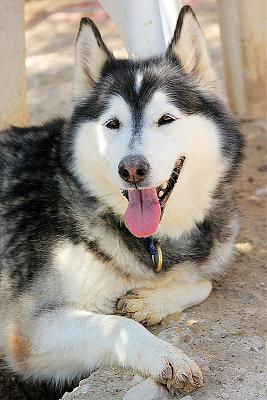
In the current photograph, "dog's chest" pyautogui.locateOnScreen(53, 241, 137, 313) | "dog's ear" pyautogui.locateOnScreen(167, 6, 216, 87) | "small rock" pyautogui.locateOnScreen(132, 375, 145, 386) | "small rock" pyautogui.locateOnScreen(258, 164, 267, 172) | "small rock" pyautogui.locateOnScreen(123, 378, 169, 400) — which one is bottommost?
"small rock" pyautogui.locateOnScreen(258, 164, 267, 172)

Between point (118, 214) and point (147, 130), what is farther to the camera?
point (118, 214)

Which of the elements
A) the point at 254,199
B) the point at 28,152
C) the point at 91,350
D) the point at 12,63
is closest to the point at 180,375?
the point at 91,350

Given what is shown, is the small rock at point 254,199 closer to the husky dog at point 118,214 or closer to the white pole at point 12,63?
the husky dog at point 118,214

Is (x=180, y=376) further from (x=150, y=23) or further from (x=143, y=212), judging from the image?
(x=150, y=23)

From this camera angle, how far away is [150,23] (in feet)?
15.5

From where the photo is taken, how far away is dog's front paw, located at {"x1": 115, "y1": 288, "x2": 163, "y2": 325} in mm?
4062

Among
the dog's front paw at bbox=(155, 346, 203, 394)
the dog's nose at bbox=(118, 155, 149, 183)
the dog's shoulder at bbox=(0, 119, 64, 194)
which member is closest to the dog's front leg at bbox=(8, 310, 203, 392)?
the dog's front paw at bbox=(155, 346, 203, 394)

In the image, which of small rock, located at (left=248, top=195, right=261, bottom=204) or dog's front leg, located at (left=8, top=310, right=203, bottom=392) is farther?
small rock, located at (left=248, top=195, right=261, bottom=204)

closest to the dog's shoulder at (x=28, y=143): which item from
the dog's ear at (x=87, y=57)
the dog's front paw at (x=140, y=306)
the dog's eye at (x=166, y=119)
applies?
the dog's ear at (x=87, y=57)

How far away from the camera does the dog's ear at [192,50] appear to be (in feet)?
13.4

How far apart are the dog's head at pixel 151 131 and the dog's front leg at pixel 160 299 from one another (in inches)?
12.1

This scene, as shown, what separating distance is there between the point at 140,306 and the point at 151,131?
2.98 ft

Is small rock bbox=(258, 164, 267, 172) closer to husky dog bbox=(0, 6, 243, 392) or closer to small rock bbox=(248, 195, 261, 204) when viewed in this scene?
small rock bbox=(248, 195, 261, 204)

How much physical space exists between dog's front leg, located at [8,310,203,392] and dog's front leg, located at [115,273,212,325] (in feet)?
0.63
